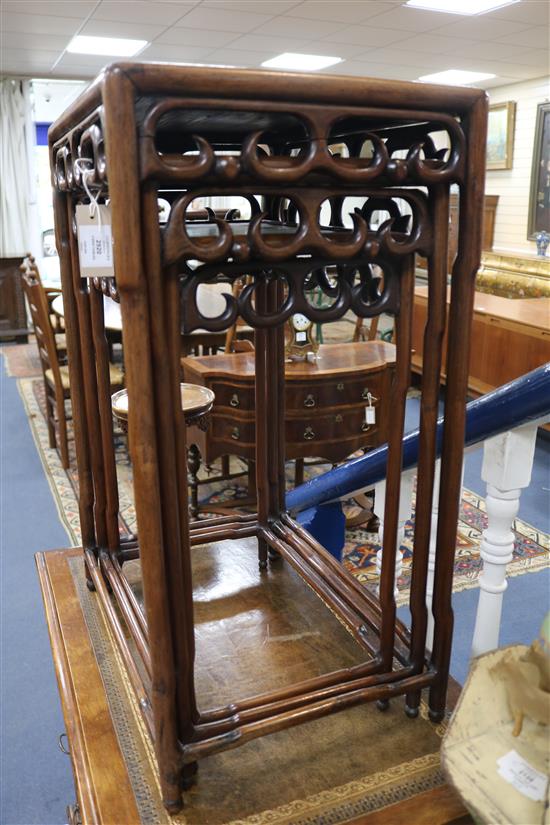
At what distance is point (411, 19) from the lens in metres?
5.90

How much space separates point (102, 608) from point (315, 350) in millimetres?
2305

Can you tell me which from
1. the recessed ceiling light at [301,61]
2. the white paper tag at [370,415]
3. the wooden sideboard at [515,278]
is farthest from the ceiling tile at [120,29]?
the white paper tag at [370,415]

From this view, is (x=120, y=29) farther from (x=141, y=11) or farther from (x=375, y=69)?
(x=375, y=69)

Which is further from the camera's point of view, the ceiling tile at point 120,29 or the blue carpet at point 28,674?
the ceiling tile at point 120,29

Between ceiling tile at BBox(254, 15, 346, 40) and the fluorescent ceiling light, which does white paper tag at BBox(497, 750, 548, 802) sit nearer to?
ceiling tile at BBox(254, 15, 346, 40)

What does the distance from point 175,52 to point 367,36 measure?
Result: 6.47ft

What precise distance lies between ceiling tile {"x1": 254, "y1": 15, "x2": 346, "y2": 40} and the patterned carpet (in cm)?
393

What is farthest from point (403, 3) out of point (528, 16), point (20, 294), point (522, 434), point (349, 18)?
point (522, 434)

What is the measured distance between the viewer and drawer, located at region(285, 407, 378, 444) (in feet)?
10.4

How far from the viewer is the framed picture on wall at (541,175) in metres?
8.85

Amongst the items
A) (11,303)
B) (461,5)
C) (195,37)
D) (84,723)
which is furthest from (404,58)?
(84,723)

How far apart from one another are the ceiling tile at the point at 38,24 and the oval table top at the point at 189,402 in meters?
4.66

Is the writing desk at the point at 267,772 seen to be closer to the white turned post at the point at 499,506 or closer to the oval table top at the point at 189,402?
the white turned post at the point at 499,506

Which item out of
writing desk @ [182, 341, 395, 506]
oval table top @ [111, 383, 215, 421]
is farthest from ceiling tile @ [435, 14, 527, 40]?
oval table top @ [111, 383, 215, 421]
